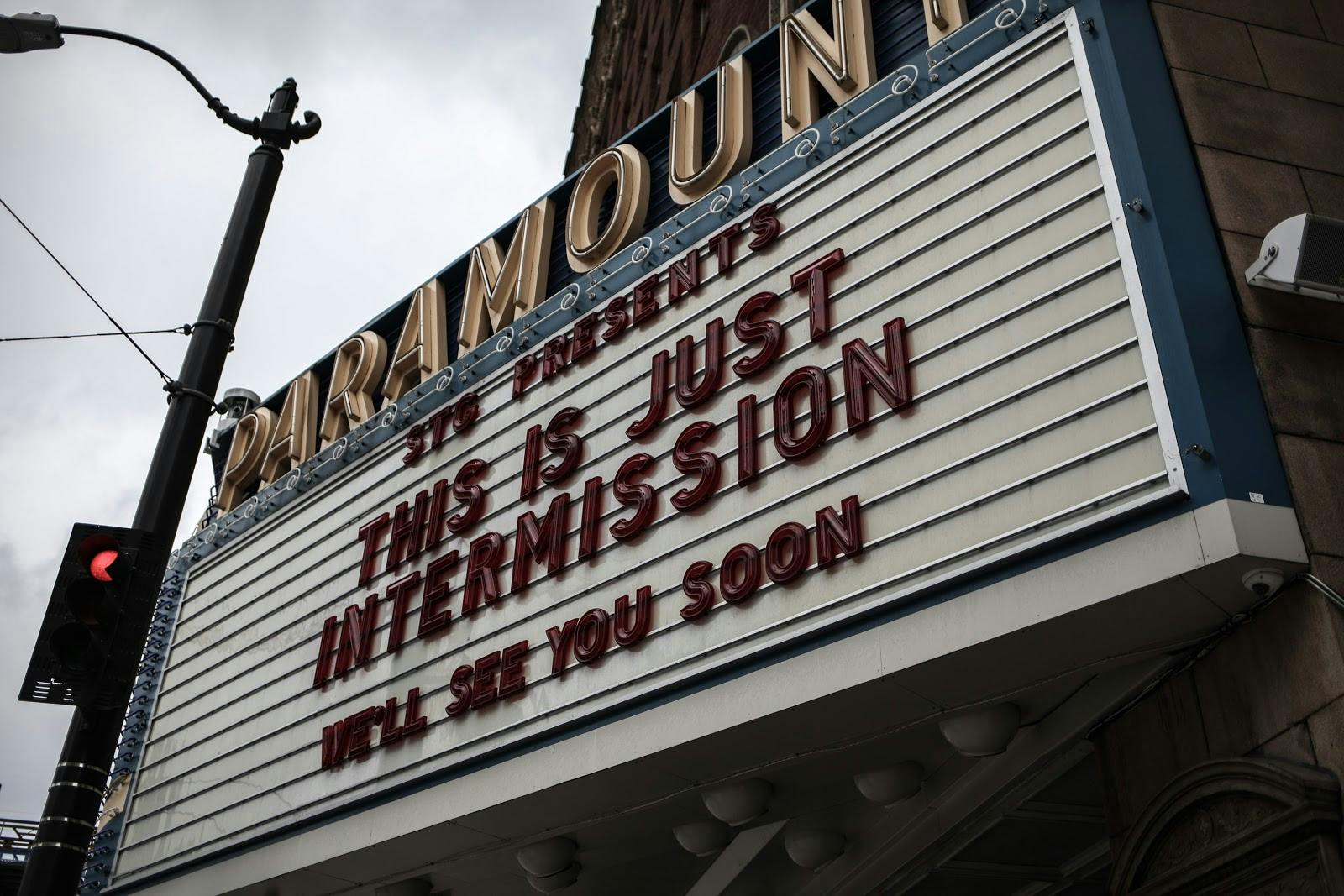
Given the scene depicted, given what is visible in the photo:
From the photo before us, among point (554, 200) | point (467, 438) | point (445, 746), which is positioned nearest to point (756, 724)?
point (445, 746)

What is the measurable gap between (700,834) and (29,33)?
289 inches

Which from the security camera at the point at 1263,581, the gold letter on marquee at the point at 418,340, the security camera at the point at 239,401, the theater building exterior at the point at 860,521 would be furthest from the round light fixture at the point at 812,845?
the security camera at the point at 239,401

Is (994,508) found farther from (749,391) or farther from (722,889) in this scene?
(722,889)

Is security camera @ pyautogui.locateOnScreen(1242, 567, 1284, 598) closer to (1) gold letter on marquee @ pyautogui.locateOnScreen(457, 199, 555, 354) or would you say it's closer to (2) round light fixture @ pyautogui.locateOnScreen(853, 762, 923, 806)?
(2) round light fixture @ pyautogui.locateOnScreen(853, 762, 923, 806)

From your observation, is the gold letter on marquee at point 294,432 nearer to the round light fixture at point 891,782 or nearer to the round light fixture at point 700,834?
the round light fixture at point 700,834

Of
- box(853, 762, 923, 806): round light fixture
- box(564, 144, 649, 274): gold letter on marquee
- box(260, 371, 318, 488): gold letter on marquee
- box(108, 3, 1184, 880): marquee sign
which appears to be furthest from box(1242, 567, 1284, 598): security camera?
box(260, 371, 318, 488): gold letter on marquee

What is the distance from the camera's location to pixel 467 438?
40.5ft

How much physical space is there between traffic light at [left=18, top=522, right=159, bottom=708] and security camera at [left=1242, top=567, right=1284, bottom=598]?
5895 mm

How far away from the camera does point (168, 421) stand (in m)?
8.91

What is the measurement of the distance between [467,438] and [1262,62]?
23.6ft

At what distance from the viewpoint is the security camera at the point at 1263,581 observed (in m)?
6.52

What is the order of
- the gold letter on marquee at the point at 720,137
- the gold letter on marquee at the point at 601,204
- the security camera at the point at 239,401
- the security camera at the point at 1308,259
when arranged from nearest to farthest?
the security camera at the point at 1308,259 → the gold letter on marquee at the point at 720,137 → the gold letter on marquee at the point at 601,204 → the security camera at the point at 239,401

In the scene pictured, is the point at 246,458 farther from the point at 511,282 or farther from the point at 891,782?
the point at 891,782

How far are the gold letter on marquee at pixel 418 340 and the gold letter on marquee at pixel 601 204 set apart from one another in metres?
1.93
